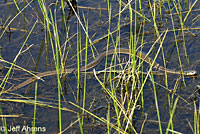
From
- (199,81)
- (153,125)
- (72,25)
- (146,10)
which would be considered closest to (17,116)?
(153,125)

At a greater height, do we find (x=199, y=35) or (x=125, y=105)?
(x=199, y=35)

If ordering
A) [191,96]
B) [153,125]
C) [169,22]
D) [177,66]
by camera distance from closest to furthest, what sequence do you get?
[153,125], [191,96], [177,66], [169,22]

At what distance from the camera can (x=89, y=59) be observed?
3.96 meters

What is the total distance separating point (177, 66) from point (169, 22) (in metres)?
0.82

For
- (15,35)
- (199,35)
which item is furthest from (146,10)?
(15,35)

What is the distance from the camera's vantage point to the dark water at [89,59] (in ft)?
10.3

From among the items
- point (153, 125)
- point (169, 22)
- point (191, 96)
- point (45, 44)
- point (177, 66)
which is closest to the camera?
point (153, 125)

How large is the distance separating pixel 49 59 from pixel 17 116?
892mm

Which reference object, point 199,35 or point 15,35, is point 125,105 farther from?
point 15,35

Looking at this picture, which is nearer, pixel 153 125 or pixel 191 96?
pixel 153 125

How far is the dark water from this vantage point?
314cm

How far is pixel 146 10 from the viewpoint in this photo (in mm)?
4504

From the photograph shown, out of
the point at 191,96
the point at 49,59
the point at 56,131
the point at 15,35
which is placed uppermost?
the point at 15,35

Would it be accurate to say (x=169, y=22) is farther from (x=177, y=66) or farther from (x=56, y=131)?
(x=56, y=131)
